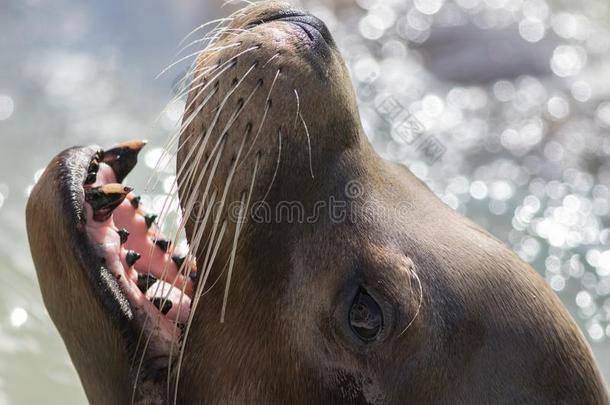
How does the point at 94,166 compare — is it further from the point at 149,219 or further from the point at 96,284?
the point at 96,284

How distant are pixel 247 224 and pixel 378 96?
4.97 m

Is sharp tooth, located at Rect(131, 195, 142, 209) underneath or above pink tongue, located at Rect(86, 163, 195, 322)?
above

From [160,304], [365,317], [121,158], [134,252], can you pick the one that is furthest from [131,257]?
[365,317]

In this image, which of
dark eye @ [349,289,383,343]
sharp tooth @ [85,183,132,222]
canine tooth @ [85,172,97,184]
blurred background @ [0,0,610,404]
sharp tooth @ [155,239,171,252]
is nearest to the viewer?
dark eye @ [349,289,383,343]

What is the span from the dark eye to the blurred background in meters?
3.26

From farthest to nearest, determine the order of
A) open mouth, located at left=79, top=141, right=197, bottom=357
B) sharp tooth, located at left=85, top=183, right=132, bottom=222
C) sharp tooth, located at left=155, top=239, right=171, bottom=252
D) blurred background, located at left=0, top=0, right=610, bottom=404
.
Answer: blurred background, located at left=0, top=0, right=610, bottom=404
sharp tooth, located at left=155, top=239, right=171, bottom=252
sharp tooth, located at left=85, top=183, right=132, bottom=222
open mouth, located at left=79, top=141, right=197, bottom=357

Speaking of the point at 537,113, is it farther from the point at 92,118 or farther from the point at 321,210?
the point at 321,210

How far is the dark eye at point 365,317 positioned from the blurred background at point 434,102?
326 centimetres

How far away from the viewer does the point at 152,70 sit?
7.15 metres

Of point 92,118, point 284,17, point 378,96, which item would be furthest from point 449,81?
point 284,17

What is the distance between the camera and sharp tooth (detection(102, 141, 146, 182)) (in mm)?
3029

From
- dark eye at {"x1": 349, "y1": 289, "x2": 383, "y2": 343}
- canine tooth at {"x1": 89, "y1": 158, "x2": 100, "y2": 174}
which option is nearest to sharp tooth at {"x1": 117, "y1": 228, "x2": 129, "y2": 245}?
canine tooth at {"x1": 89, "y1": 158, "x2": 100, "y2": 174}

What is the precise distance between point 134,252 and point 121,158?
0.43m

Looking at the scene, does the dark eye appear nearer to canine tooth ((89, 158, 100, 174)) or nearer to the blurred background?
canine tooth ((89, 158, 100, 174))
